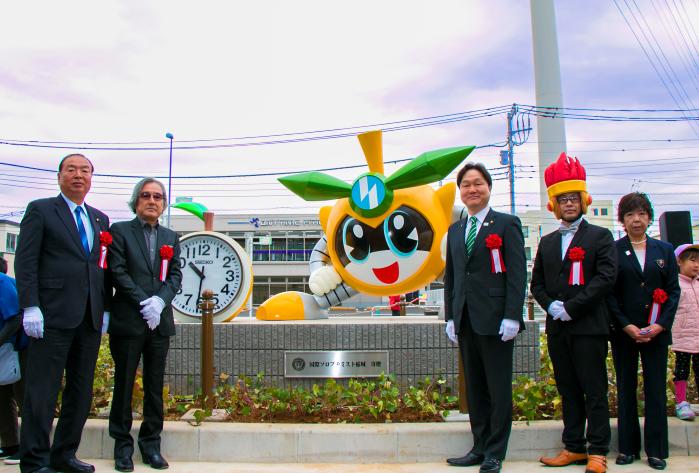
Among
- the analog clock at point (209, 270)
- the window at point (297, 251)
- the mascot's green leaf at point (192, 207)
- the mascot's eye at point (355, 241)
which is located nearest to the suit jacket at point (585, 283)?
the mascot's eye at point (355, 241)

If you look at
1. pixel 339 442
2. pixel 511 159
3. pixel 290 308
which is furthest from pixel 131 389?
pixel 511 159

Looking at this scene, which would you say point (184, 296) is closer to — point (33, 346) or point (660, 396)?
point (33, 346)

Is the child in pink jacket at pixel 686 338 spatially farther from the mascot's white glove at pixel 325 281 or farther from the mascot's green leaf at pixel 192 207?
the mascot's green leaf at pixel 192 207

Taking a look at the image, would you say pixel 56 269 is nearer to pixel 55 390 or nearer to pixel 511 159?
pixel 55 390

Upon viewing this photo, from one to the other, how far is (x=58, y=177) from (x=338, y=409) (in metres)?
2.54

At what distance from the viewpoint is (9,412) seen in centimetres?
396

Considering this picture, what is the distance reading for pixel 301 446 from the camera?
12.6ft

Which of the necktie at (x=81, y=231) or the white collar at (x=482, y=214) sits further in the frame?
the white collar at (x=482, y=214)

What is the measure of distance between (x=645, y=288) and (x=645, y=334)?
30cm

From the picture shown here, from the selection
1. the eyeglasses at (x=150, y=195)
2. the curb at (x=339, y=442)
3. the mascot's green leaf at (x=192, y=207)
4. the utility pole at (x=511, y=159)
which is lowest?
the curb at (x=339, y=442)

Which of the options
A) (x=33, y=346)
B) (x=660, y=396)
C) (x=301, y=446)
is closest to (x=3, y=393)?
(x=33, y=346)

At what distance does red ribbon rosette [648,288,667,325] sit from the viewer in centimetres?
365

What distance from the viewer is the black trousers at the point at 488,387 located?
3.53m

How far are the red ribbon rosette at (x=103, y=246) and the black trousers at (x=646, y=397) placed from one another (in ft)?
10.9
